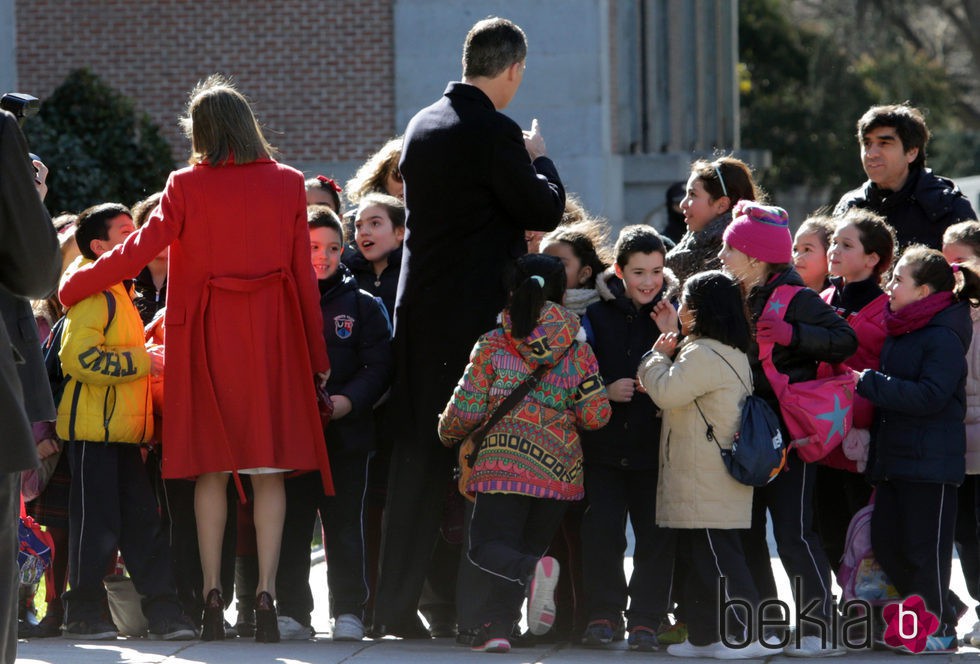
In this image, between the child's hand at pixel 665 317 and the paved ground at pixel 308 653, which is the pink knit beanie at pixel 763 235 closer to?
the child's hand at pixel 665 317

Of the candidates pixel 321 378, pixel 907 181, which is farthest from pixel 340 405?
pixel 907 181

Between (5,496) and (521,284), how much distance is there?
226 centimetres

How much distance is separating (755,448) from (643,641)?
84 cm

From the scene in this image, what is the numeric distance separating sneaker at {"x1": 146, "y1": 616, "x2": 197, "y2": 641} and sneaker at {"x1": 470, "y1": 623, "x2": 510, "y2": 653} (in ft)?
3.57

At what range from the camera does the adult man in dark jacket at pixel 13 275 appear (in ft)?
12.3

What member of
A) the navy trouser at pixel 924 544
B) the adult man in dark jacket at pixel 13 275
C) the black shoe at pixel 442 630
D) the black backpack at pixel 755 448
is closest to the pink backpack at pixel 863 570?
the navy trouser at pixel 924 544

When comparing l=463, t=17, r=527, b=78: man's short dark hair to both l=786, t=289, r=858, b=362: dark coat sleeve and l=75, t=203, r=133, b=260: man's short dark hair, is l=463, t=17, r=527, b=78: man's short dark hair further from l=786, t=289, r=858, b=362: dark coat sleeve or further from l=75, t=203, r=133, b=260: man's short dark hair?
l=75, t=203, r=133, b=260: man's short dark hair

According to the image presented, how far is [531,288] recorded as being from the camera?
18.2 ft

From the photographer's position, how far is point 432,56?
15305mm

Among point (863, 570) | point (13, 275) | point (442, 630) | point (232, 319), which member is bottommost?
point (442, 630)

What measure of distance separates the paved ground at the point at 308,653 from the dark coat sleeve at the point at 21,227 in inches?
74.5

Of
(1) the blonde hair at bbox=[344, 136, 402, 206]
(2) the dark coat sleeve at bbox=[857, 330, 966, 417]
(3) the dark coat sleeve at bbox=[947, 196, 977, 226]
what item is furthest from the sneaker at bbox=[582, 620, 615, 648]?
(3) the dark coat sleeve at bbox=[947, 196, 977, 226]

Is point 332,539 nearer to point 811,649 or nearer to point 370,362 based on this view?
point 370,362

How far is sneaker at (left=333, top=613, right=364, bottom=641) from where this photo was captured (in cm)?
580
